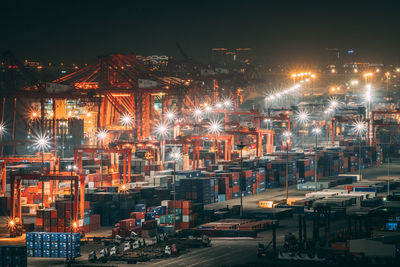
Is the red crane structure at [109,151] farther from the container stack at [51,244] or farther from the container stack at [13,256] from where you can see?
the container stack at [13,256]

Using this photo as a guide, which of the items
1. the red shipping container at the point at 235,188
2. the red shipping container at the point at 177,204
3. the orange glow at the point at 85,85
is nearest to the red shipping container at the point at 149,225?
the red shipping container at the point at 177,204

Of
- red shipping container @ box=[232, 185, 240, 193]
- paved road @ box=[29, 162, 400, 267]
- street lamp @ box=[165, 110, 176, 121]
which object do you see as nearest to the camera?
paved road @ box=[29, 162, 400, 267]

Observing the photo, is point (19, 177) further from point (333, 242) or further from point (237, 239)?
point (333, 242)

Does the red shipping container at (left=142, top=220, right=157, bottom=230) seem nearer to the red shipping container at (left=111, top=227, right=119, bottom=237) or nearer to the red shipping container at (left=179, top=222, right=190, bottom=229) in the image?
the red shipping container at (left=111, top=227, right=119, bottom=237)

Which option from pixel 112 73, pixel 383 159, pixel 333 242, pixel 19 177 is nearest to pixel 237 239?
pixel 333 242

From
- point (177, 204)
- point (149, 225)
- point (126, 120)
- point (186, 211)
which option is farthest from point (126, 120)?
point (149, 225)

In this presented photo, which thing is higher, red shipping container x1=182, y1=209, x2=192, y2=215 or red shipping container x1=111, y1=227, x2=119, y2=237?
red shipping container x1=182, y1=209, x2=192, y2=215

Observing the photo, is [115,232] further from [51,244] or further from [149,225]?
[51,244]

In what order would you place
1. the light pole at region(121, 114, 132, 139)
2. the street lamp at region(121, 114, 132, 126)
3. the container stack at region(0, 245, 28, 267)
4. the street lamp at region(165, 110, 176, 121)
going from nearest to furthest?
the container stack at region(0, 245, 28, 267)
the street lamp at region(165, 110, 176, 121)
the street lamp at region(121, 114, 132, 126)
the light pole at region(121, 114, 132, 139)

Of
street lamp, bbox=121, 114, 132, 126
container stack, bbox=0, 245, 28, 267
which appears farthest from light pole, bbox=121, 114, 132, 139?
container stack, bbox=0, 245, 28, 267

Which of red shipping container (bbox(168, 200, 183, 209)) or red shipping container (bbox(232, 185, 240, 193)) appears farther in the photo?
red shipping container (bbox(232, 185, 240, 193))

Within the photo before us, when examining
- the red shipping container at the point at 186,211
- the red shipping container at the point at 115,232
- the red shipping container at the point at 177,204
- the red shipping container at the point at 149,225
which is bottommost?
Answer: the red shipping container at the point at 115,232

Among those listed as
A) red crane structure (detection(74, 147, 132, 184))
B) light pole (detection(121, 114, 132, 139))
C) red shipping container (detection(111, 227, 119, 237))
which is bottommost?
red shipping container (detection(111, 227, 119, 237))
